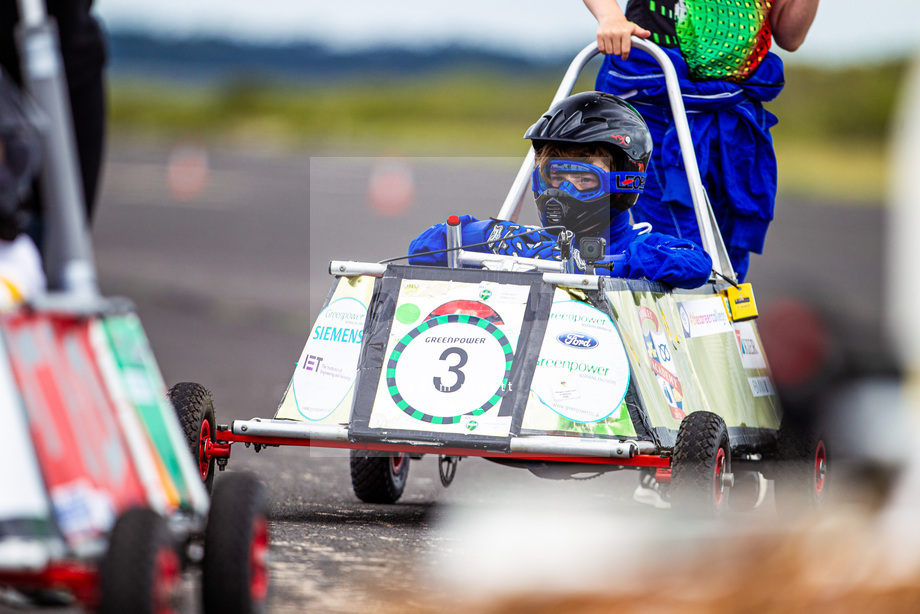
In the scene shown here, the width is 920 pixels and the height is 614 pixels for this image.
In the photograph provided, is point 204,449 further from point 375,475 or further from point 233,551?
point 233,551

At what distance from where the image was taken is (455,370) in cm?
513

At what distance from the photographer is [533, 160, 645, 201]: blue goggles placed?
568 cm

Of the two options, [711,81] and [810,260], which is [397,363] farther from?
[810,260]

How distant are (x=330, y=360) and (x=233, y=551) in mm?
2206

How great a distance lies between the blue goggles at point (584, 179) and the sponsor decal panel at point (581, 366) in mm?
685

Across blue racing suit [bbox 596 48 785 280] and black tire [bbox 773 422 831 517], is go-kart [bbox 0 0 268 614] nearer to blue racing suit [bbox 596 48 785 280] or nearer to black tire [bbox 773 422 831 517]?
black tire [bbox 773 422 831 517]

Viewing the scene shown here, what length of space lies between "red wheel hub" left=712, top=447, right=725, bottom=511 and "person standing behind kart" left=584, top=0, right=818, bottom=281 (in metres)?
1.67

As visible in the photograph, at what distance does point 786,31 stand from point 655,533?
3.15 metres

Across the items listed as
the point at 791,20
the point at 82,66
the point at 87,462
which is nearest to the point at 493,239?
the point at 791,20

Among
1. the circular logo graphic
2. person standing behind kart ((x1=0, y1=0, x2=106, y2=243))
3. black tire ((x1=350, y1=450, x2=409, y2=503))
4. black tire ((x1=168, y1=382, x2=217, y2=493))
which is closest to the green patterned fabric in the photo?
the circular logo graphic

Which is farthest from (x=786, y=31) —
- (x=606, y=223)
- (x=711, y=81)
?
(x=606, y=223)

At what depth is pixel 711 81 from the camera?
255 inches

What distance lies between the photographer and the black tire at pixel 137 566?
279 cm

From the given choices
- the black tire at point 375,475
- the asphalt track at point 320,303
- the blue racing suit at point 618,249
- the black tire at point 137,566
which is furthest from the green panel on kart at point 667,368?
the black tire at point 137,566
